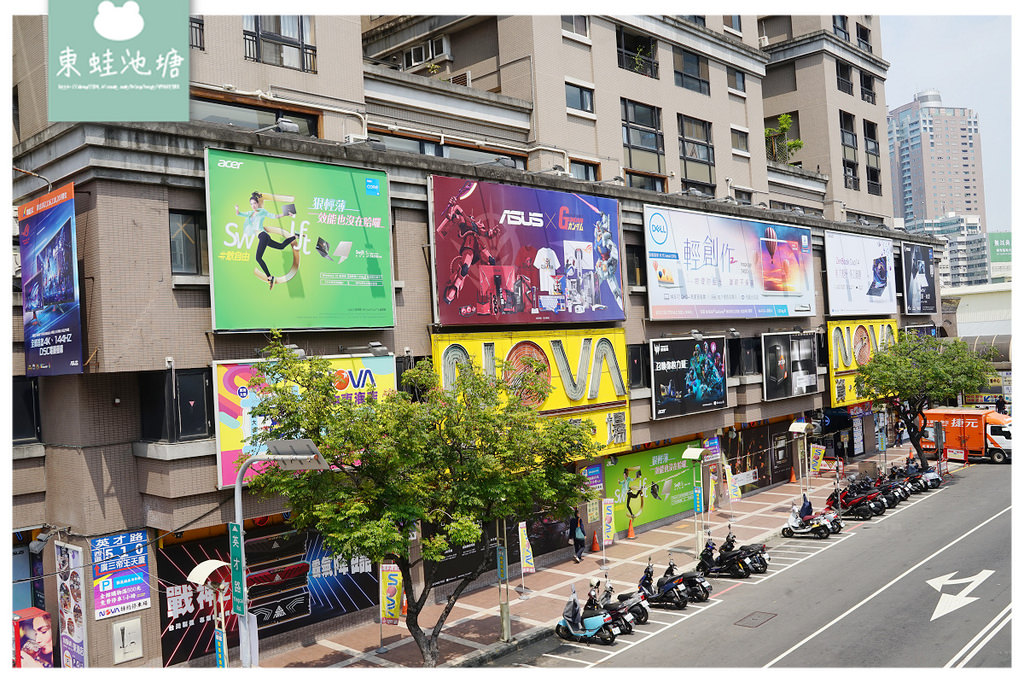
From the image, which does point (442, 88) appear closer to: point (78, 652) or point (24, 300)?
point (24, 300)

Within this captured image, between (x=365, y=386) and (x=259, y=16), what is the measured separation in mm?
11297

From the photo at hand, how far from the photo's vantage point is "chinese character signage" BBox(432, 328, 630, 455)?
25.9 metres

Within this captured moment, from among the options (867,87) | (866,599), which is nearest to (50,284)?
(866,599)

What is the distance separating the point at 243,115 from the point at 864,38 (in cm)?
4647

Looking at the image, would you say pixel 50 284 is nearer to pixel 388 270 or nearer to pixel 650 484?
pixel 388 270

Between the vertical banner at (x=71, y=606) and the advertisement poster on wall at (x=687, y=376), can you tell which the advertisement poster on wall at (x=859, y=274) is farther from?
the vertical banner at (x=71, y=606)

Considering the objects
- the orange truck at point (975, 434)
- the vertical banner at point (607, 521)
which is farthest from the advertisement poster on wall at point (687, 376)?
the orange truck at point (975, 434)

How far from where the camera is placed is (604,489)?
3225cm

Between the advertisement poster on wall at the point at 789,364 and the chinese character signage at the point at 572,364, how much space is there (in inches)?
432

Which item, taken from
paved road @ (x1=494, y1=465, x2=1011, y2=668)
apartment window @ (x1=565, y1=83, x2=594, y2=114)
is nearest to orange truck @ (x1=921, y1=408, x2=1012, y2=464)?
paved road @ (x1=494, y1=465, x2=1011, y2=668)

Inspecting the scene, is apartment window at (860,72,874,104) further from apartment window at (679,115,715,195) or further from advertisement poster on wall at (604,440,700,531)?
advertisement poster on wall at (604,440,700,531)

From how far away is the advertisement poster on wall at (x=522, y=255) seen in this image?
2566 centimetres

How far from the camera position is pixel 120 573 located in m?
19.8

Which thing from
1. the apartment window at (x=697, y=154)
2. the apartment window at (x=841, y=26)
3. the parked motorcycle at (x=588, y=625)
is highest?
the apartment window at (x=841, y=26)
